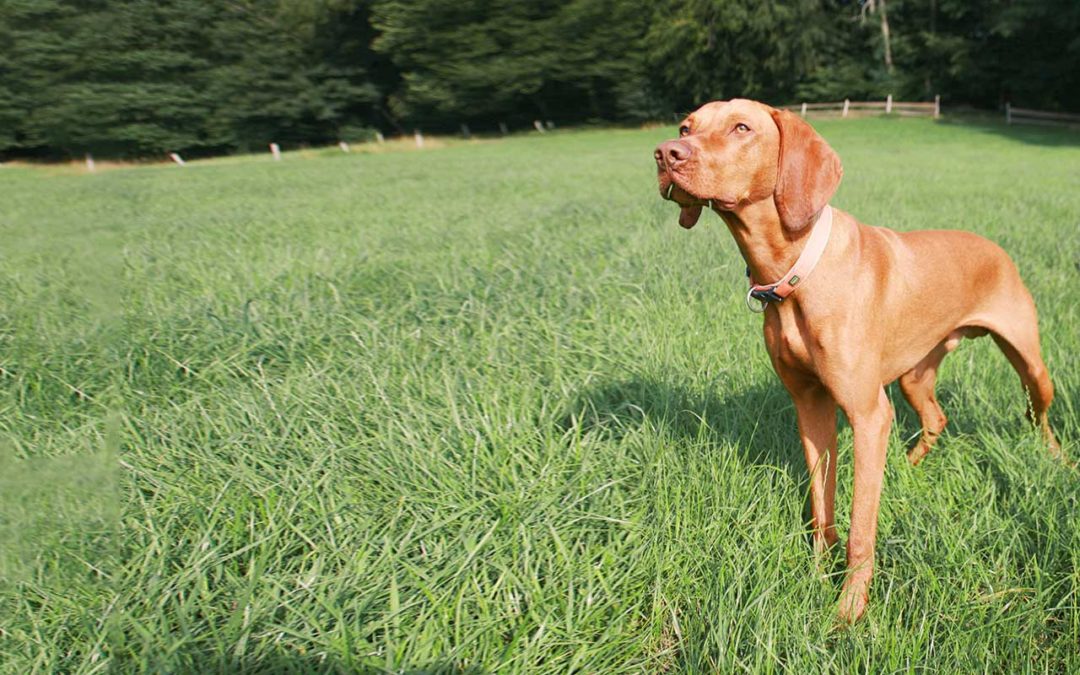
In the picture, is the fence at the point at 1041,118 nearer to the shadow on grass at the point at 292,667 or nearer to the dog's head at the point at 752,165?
the dog's head at the point at 752,165

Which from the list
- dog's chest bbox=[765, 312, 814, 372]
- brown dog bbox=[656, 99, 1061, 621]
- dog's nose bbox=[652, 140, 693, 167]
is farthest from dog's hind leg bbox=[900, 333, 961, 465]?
dog's nose bbox=[652, 140, 693, 167]

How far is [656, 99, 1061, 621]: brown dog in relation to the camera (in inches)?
79.1

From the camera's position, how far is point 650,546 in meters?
2.07

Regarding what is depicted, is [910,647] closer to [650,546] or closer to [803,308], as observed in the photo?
[650,546]

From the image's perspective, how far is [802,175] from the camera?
203 centimetres

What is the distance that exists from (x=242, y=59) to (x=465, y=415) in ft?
136

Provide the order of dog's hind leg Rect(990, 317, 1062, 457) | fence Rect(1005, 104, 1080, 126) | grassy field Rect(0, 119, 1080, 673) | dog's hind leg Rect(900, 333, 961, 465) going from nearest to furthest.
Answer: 1. grassy field Rect(0, 119, 1080, 673)
2. dog's hind leg Rect(990, 317, 1062, 457)
3. dog's hind leg Rect(900, 333, 961, 465)
4. fence Rect(1005, 104, 1080, 126)

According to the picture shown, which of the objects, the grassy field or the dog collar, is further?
the dog collar

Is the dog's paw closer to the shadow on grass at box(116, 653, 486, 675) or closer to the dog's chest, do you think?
the dog's chest

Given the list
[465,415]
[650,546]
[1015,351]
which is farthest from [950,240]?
[465,415]

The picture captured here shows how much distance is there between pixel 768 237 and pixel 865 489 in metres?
0.86

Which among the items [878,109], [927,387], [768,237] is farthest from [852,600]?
[878,109]

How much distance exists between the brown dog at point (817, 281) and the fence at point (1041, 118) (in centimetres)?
3528

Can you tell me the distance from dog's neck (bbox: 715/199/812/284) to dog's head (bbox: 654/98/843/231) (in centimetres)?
3
